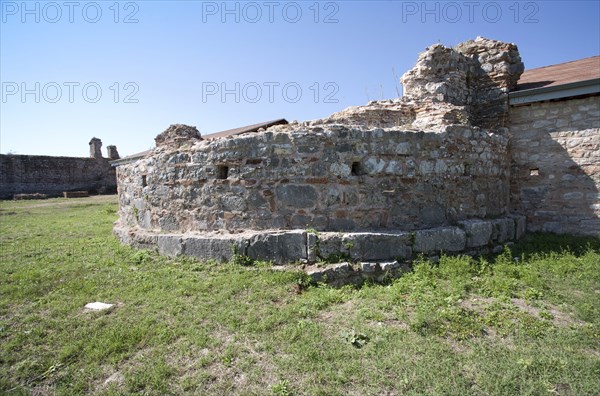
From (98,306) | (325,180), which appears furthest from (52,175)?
(325,180)

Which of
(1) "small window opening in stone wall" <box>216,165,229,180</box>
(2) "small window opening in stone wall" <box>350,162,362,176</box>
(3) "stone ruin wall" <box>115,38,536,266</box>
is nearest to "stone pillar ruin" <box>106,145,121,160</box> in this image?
(3) "stone ruin wall" <box>115,38,536,266</box>

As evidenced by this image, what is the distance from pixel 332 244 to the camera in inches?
198

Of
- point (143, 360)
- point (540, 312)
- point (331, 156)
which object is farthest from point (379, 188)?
point (143, 360)

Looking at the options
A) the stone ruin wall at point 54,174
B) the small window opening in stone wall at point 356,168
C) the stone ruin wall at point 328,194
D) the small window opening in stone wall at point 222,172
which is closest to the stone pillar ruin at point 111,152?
the stone ruin wall at point 54,174

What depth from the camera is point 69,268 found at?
5.75 m

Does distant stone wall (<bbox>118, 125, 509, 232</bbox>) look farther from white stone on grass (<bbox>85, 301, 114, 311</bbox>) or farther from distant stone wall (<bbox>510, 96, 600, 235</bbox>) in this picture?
distant stone wall (<bbox>510, 96, 600, 235</bbox>)

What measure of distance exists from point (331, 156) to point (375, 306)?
7.80 feet

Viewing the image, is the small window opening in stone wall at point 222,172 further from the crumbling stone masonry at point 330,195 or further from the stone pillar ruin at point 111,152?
the stone pillar ruin at point 111,152

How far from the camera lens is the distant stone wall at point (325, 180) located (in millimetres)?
5316

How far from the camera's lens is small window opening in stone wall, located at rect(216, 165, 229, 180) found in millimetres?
5664

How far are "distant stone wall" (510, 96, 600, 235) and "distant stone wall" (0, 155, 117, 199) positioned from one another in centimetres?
2571

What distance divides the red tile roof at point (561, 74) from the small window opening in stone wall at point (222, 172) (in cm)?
758

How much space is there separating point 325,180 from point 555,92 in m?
6.18

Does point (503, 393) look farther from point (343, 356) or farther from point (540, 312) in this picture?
point (540, 312)
